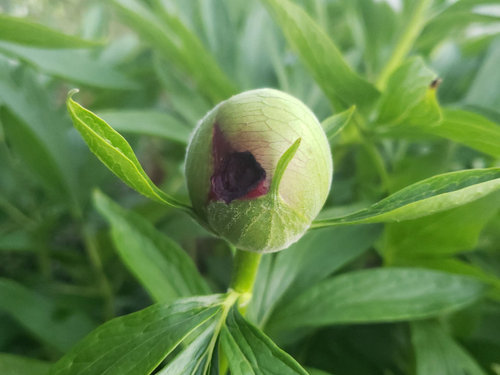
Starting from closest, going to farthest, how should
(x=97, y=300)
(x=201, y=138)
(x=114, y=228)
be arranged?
(x=201, y=138)
(x=114, y=228)
(x=97, y=300)

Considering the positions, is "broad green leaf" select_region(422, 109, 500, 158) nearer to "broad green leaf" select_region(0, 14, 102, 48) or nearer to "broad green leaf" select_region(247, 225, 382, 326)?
"broad green leaf" select_region(247, 225, 382, 326)

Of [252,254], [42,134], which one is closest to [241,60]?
[42,134]

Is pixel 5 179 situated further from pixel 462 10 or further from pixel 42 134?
pixel 462 10

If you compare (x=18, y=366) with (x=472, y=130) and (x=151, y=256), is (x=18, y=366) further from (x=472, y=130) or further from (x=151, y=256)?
(x=472, y=130)

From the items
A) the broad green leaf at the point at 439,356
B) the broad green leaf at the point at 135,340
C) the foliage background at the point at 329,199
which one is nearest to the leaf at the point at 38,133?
the foliage background at the point at 329,199

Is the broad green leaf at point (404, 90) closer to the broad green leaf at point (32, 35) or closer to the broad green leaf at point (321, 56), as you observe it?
the broad green leaf at point (321, 56)

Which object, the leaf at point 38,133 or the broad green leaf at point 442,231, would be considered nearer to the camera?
the broad green leaf at point 442,231
